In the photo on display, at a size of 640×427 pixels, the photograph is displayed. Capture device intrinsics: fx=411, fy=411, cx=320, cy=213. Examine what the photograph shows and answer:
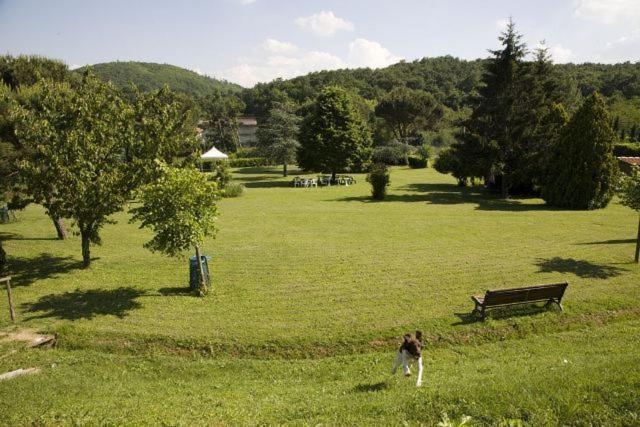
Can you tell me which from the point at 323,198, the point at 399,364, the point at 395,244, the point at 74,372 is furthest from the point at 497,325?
the point at 323,198

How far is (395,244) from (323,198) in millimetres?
16604

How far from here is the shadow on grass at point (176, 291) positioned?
14578 mm

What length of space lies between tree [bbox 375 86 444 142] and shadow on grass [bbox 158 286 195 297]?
74.2 m

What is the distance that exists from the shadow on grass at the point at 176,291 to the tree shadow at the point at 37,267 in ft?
17.6

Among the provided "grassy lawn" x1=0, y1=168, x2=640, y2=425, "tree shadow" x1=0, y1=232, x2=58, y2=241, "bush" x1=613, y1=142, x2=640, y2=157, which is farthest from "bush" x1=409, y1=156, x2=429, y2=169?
"tree shadow" x1=0, y1=232, x2=58, y2=241

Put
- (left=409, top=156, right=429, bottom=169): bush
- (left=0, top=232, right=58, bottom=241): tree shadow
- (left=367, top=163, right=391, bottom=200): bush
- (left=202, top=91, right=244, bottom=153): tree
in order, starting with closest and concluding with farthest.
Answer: (left=0, top=232, right=58, bottom=241): tree shadow
(left=367, top=163, right=391, bottom=200): bush
(left=409, top=156, right=429, bottom=169): bush
(left=202, top=91, right=244, bottom=153): tree

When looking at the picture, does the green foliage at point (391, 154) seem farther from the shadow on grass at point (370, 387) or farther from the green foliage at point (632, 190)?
the shadow on grass at point (370, 387)

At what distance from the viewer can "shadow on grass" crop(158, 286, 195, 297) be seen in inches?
574

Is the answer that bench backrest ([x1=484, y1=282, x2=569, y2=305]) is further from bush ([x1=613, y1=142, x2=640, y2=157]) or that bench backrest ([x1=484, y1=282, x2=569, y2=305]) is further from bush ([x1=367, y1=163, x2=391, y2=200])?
bush ([x1=613, y1=142, x2=640, y2=157])

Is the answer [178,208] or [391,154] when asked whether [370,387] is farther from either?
[391,154]

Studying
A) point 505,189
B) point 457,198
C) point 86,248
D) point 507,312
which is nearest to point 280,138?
point 457,198

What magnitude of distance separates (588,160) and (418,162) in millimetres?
35515

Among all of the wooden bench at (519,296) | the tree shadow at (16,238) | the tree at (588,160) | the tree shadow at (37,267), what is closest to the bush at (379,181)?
the tree at (588,160)

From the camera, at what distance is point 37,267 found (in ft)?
58.3
